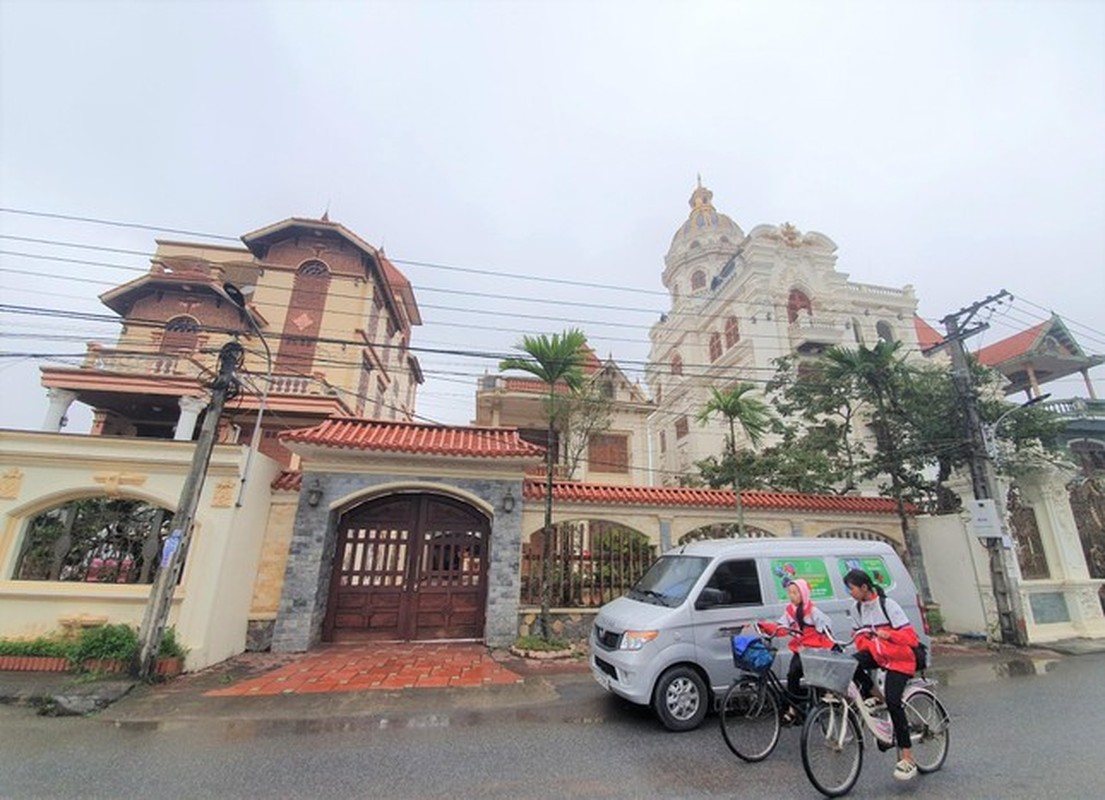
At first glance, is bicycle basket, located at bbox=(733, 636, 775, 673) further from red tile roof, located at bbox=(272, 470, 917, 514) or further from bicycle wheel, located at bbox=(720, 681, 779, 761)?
red tile roof, located at bbox=(272, 470, 917, 514)

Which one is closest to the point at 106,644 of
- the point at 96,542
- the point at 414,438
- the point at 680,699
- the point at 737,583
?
the point at 96,542

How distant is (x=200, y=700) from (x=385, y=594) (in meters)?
3.50

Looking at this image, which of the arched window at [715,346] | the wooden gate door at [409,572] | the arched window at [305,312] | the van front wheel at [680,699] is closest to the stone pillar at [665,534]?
the wooden gate door at [409,572]

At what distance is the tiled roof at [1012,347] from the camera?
76.4 feet

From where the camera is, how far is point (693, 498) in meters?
10.4

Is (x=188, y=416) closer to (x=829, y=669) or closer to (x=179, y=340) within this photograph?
(x=179, y=340)

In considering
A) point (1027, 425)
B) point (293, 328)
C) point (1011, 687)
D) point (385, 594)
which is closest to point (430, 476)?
point (385, 594)

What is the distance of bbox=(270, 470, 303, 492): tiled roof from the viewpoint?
9.11 meters

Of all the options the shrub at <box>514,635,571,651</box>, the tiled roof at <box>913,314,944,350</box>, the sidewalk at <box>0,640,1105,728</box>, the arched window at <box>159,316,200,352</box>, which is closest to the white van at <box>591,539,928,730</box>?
the sidewalk at <box>0,640,1105,728</box>

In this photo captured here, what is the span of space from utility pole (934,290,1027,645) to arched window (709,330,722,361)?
15.2 metres

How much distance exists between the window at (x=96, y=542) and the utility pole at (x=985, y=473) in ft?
51.6

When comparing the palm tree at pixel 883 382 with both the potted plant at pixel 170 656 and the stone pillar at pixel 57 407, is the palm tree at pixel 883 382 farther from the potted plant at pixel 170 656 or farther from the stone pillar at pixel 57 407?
the stone pillar at pixel 57 407

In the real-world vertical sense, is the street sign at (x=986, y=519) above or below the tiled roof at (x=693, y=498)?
below

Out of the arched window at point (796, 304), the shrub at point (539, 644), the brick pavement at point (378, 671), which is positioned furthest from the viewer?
the arched window at point (796, 304)
